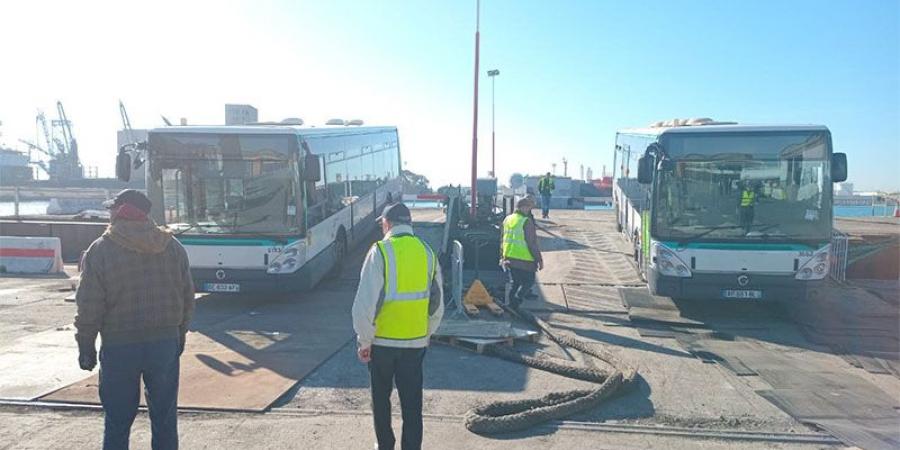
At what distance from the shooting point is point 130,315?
431cm

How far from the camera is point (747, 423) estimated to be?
5961 mm

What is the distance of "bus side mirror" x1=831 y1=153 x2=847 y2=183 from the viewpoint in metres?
9.90

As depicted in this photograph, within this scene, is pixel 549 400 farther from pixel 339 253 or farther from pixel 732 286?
pixel 339 253

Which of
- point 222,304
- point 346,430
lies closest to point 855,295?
point 346,430

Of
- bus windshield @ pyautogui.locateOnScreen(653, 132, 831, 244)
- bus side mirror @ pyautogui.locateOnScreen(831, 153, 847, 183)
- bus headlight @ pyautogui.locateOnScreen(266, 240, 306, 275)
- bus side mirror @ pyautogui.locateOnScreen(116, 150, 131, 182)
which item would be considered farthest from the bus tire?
bus side mirror @ pyautogui.locateOnScreen(831, 153, 847, 183)

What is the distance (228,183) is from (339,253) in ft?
12.3

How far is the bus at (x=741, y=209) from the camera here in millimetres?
10016

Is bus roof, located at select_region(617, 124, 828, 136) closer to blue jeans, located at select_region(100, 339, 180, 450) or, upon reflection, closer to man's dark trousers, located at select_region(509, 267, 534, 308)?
man's dark trousers, located at select_region(509, 267, 534, 308)

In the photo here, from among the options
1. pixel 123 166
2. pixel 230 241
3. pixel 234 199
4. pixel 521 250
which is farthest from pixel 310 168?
pixel 521 250

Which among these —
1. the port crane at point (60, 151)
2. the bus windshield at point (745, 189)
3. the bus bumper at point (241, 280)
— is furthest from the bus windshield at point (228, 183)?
the port crane at point (60, 151)

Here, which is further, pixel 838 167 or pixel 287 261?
pixel 287 261

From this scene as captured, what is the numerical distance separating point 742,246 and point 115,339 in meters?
8.78

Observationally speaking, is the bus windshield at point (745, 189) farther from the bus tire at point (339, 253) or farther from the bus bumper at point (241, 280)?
the bus tire at point (339, 253)

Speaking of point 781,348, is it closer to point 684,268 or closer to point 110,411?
point 684,268
